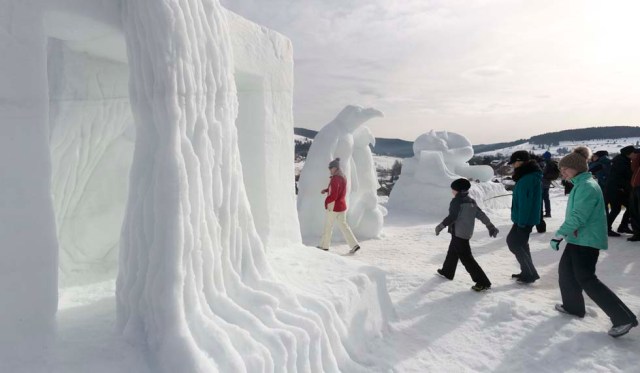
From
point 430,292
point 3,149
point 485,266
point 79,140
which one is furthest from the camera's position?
point 485,266

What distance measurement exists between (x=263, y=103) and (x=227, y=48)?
4.07 feet

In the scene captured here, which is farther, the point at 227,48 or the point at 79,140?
the point at 79,140

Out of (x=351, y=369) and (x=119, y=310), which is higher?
(x=119, y=310)

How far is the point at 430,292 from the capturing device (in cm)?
445

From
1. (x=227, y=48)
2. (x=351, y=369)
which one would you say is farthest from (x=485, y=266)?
(x=227, y=48)

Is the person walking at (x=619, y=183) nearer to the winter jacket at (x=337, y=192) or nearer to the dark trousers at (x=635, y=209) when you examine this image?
the dark trousers at (x=635, y=209)

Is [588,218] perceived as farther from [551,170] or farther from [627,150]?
[627,150]

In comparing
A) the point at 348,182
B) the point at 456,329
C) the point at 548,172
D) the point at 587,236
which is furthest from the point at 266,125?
the point at 548,172

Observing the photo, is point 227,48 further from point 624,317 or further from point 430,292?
point 624,317

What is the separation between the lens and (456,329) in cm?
366

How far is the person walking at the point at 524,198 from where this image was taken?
4.43 metres

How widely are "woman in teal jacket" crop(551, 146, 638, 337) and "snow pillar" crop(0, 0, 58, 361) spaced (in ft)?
12.5

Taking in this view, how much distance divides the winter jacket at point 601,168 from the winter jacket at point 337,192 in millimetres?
4504

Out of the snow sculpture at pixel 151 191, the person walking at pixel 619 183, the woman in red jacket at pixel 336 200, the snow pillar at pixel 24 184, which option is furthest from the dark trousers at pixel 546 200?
the snow pillar at pixel 24 184
